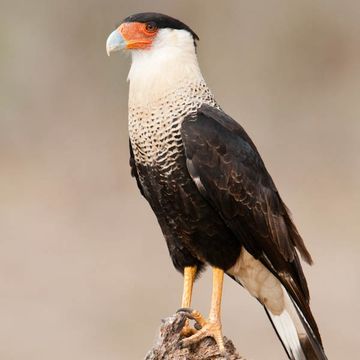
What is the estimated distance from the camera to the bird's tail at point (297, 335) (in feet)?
11.6

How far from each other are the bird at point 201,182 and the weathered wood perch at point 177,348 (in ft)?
0.09

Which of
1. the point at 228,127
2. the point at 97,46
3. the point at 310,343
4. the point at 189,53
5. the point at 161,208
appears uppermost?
the point at 97,46

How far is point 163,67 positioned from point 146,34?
0.13 meters

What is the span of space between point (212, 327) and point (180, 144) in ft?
1.98

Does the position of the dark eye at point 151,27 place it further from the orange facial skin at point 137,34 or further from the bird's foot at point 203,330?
the bird's foot at point 203,330

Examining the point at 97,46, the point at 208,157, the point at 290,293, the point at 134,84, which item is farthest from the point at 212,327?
the point at 97,46

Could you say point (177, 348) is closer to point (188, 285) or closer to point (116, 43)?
point (188, 285)

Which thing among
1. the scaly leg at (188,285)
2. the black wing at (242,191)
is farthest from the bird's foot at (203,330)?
the black wing at (242,191)

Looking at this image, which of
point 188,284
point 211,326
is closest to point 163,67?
point 188,284

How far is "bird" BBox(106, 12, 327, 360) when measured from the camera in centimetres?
338

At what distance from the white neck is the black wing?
129mm

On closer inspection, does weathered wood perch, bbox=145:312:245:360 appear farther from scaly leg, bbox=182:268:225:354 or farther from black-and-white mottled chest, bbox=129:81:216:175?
black-and-white mottled chest, bbox=129:81:216:175

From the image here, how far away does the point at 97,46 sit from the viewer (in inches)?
324

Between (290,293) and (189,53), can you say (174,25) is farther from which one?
(290,293)
